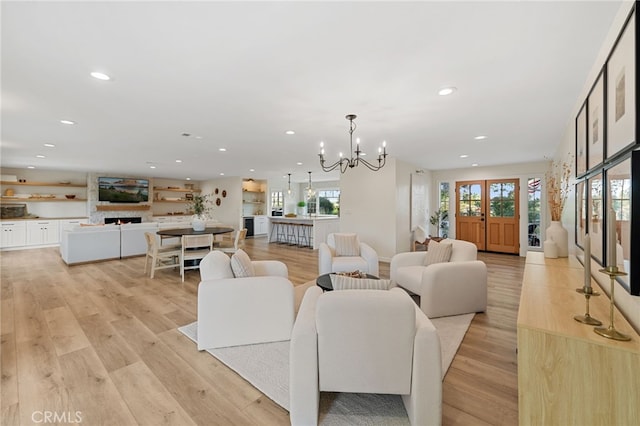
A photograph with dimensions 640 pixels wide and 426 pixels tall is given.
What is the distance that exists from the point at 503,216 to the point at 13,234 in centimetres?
1358

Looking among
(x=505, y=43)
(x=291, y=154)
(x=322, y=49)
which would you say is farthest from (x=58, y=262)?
(x=505, y=43)

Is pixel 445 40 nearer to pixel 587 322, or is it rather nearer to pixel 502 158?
pixel 587 322

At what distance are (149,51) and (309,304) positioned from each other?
2.13m

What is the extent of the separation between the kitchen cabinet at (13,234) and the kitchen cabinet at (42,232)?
0.10 meters

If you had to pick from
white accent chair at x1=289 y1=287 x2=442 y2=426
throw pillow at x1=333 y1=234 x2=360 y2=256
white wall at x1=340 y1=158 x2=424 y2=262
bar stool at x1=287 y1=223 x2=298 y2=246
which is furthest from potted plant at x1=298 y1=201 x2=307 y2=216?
white accent chair at x1=289 y1=287 x2=442 y2=426

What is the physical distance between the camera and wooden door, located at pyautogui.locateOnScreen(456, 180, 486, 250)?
7.53 metres

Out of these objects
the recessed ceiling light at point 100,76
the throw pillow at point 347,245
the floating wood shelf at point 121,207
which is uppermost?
the recessed ceiling light at point 100,76

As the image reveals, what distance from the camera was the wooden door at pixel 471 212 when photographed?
7.53m

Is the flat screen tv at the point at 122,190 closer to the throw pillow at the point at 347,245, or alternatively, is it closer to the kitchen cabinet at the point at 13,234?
the kitchen cabinet at the point at 13,234

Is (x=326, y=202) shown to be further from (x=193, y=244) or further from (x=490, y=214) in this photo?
(x=193, y=244)

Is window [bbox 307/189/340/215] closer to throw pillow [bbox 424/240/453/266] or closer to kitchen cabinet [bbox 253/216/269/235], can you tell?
kitchen cabinet [bbox 253/216/269/235]

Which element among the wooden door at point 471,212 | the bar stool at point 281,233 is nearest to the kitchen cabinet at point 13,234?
the bar stool at point 281,233

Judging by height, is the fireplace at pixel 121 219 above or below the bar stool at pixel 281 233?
above

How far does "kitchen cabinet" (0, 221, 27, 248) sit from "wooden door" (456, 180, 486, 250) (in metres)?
12.6
